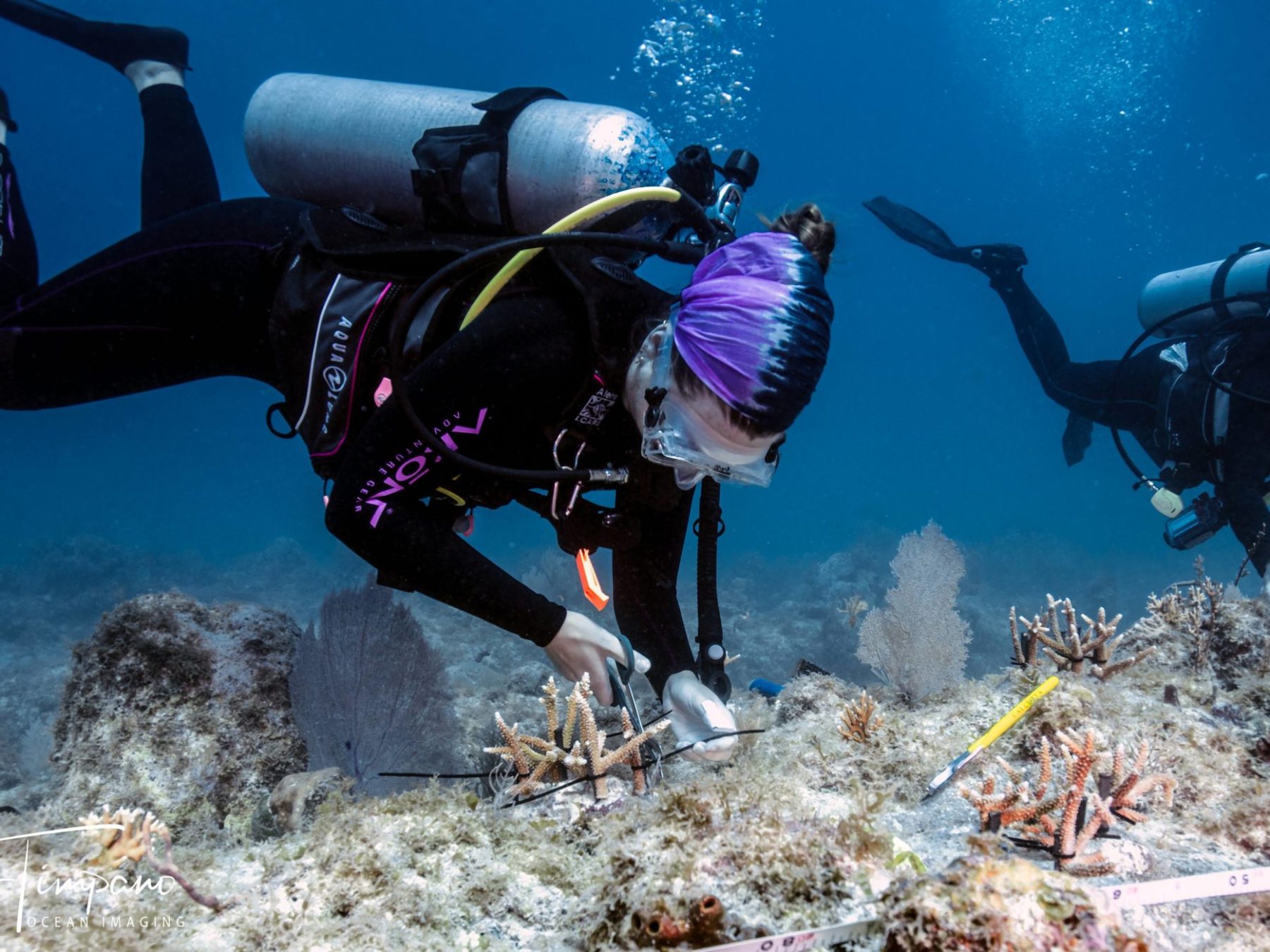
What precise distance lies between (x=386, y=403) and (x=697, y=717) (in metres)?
1.85

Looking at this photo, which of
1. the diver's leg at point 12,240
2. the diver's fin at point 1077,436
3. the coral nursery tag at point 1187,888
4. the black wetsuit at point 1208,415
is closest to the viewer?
the coral nursery tag at point 1187,888

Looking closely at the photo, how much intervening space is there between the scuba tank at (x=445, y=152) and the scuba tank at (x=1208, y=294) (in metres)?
6.95

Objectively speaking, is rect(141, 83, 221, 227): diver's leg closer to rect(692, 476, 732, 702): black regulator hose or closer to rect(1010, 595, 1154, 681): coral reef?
rect(692, 476, 732, 702): black regulator hose

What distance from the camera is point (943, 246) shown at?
1262 centimetres

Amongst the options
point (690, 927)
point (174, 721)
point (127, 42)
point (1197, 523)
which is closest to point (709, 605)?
point (690, 927)

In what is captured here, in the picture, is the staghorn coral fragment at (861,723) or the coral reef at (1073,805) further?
the staghorn coral fragment at (861,723)

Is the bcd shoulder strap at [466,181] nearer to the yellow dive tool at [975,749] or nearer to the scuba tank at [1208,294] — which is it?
the yellow dive tool at [975,749]

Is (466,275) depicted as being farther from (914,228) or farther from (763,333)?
(914,228)

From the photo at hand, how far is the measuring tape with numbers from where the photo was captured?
46.4 inches

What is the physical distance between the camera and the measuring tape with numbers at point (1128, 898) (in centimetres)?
118

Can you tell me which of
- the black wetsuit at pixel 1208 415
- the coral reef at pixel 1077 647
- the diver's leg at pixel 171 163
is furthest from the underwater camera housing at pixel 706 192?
the black wetsuit at pixel 1208 415

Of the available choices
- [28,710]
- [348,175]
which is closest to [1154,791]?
[348,175]

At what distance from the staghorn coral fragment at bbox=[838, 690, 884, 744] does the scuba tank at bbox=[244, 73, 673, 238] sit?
260 cm

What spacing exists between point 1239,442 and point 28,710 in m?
15.5
